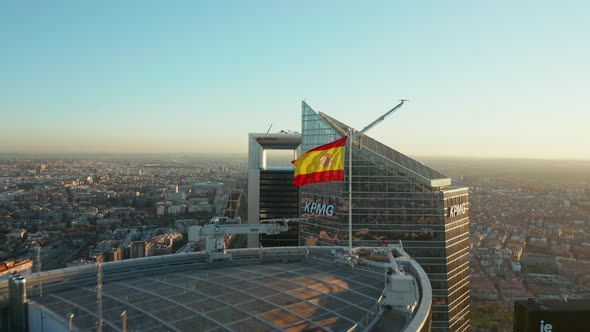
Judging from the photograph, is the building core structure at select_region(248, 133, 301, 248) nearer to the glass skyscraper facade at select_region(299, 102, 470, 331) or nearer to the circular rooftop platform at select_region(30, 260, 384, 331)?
the glass skyscraper facade at select_region(299, 102, 470, 331)

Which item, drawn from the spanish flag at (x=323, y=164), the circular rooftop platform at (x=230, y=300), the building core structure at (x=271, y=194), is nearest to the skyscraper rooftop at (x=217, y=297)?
the circular rooftop platform at (x=230, y=300)

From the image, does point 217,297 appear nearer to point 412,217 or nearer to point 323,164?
point 323,164

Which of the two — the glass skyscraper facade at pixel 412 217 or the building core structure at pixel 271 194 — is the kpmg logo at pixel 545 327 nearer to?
the glass skyscraper facade at pixel 412 217

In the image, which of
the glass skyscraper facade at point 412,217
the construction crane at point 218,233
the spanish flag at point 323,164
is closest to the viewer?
the construction crane at point 218,233

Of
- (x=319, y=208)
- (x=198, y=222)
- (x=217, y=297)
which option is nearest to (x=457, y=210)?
(x=319, y=208)

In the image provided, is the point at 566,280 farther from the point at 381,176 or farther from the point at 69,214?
the point at 69,214

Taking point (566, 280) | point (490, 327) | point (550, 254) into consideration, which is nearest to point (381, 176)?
point (490, 327)

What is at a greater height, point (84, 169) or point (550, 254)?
point (84, 169)
